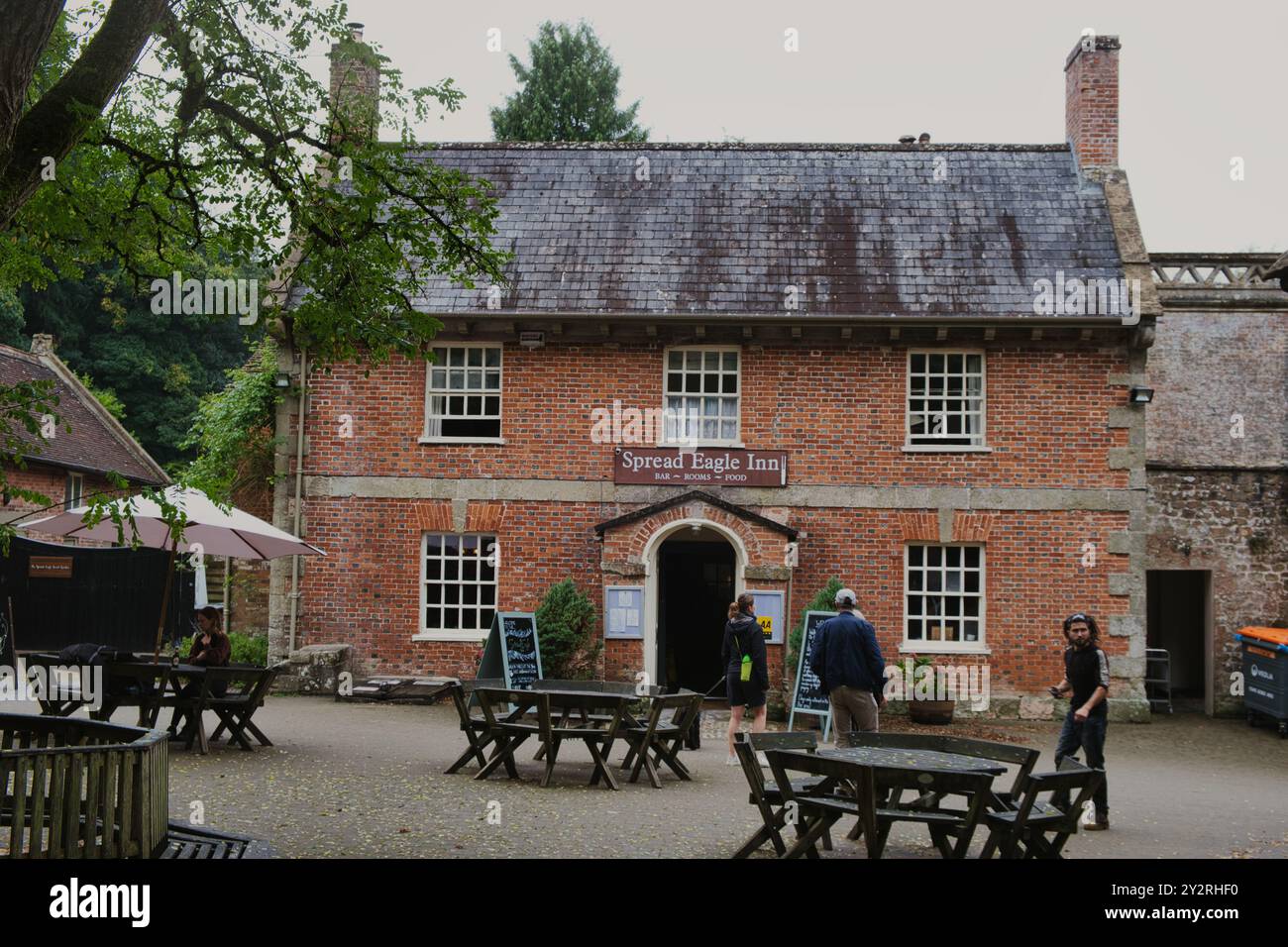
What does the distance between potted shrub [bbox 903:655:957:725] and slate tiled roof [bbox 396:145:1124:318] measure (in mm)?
5045

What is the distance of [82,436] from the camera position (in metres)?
31.1

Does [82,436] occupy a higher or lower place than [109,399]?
lower

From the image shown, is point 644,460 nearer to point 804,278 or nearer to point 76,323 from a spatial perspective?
point 804,278

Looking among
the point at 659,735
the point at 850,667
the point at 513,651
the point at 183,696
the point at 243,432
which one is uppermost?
the point at 243,432

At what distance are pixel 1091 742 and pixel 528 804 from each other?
185 inches

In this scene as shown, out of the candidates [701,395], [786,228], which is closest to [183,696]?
[701,395]

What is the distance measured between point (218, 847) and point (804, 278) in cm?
1377

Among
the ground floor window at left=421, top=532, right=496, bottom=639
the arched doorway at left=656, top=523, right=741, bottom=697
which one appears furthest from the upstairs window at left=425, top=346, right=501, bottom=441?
the arched doorway at left=656, top=523, right=741, bottom=697

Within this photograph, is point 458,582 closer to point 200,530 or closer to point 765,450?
point 765,450

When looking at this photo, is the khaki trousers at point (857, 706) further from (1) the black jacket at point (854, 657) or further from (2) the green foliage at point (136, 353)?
(2) the green foliage at point (136, 353)

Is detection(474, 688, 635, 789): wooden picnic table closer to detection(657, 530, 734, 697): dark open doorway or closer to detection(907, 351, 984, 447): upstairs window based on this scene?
detection(907, 351, 984, 447): upstairs window

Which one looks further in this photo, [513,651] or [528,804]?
[513,651]

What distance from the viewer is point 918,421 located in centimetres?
1845

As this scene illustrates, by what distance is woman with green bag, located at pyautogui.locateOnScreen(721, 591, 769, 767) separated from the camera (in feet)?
42.7
